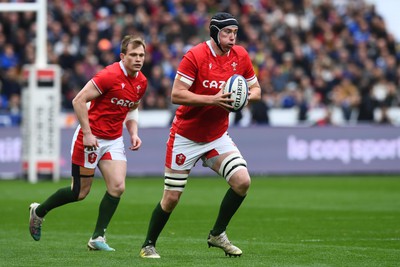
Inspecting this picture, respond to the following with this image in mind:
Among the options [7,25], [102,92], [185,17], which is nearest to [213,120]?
[102,92]

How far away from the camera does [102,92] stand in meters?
11.2

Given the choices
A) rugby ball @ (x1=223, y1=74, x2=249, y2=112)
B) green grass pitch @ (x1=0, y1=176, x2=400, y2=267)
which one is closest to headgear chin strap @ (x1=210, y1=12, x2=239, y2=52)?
rugby ball @ (x1=223, y1=74, x2=249, y2=112)

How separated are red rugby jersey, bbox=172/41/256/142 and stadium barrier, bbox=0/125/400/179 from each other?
14.3 meters

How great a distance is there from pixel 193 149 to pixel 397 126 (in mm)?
16576

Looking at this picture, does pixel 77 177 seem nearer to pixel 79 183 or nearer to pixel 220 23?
pixel 79 183

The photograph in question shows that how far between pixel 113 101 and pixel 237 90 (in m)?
1.89

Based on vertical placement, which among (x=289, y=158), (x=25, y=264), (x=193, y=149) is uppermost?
(x=193, y=149)

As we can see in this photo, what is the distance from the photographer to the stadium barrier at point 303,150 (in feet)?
81.8

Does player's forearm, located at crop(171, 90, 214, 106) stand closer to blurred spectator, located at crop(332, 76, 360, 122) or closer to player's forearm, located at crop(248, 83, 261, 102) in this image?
player's forearm, located at crop(248, 83, 261, 102)

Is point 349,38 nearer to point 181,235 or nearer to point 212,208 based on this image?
point 212,208

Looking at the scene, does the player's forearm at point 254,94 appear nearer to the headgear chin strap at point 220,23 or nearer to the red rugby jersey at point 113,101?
the headgear chin strap at point 220,23

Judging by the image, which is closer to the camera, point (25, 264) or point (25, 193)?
point (25, 264)

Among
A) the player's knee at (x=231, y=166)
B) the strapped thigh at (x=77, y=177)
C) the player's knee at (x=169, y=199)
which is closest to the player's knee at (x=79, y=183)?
the strapped thigh at (x=77, y=177)

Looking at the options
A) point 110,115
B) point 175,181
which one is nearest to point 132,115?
point 110,115
